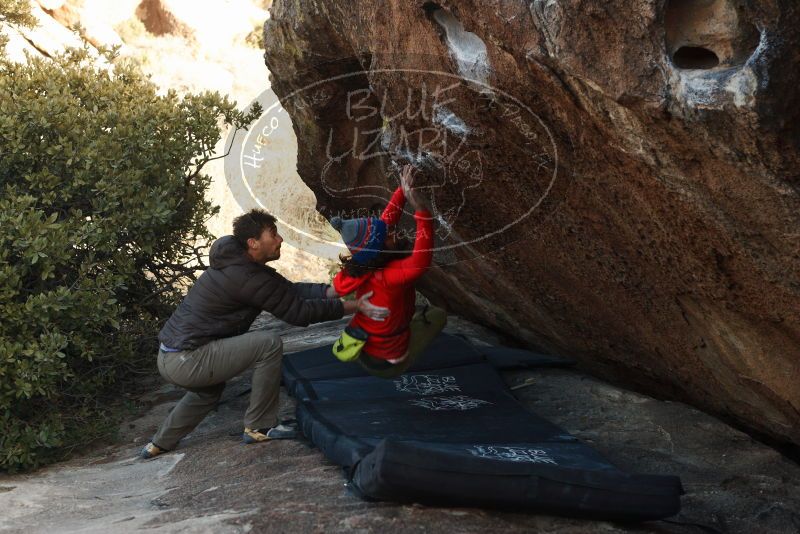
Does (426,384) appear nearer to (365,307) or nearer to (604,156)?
(365,307)

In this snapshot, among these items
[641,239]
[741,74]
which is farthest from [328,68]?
[741,74]

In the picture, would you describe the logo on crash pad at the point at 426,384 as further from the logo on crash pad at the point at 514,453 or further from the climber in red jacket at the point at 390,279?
the logo on crash pad at the point at 514,453

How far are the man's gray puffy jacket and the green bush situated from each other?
1.21m

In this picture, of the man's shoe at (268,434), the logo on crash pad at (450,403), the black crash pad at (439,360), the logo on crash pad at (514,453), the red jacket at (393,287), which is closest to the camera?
the logo on crash pad at (514,453)

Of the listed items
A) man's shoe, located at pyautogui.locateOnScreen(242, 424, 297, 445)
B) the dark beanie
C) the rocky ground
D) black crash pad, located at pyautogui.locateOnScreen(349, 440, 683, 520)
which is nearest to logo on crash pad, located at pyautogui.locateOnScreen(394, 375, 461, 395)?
the rocky ground

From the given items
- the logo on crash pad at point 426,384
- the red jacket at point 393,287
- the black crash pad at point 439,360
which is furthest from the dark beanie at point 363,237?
the black crash pad at point 439,360

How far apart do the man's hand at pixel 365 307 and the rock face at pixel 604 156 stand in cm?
103

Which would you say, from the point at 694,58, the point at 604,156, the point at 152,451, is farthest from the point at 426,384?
the point at 694,58

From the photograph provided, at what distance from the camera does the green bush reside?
20.6 ft

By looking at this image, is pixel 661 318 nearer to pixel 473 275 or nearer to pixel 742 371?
pixel 742 371

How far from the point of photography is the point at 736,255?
14.1 ft

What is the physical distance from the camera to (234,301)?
5531 mm

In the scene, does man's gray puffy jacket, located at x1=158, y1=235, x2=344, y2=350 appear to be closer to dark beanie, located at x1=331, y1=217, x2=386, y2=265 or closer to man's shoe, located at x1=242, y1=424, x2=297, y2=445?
dark beanie, located at x1=331, y1=217, x2=386, y2=265

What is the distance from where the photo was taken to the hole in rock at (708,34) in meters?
3.26
